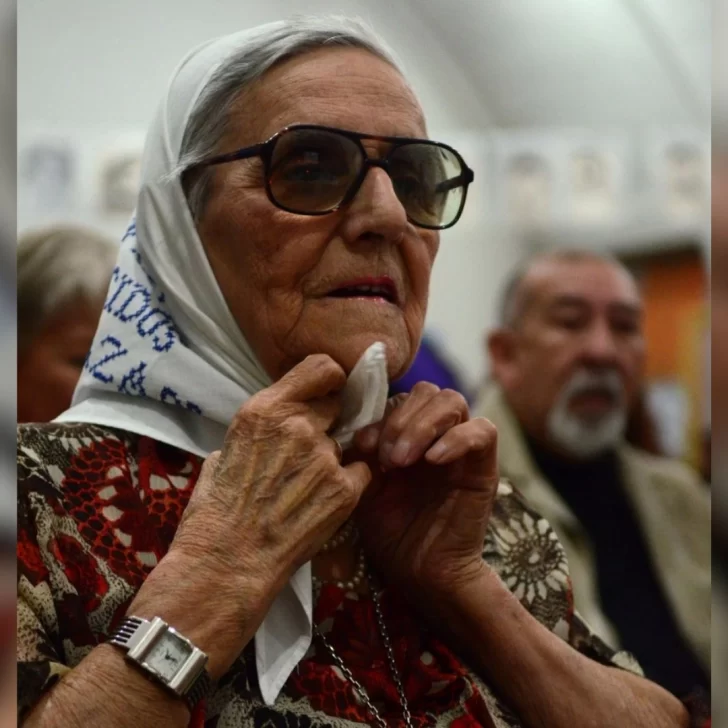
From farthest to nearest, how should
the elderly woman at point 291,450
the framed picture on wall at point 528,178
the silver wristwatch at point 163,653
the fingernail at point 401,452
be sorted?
1. the framed picture on wall at point 528,178
2. the fingernail at point 401,452
3. the elderly woman at point 291,450
4. the silver wristwatch at point 163,653

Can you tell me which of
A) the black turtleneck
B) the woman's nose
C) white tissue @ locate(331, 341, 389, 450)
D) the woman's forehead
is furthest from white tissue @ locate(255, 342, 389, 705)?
the black turtleneck

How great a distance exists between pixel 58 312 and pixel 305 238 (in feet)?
1.12

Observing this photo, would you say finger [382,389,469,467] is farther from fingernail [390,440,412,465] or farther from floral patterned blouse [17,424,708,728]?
floral patterned blouse [17,424,708,728]

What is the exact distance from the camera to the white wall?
1130 mm

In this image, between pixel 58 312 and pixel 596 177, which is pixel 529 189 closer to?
pixel 596 177

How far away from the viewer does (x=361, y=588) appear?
47.3 inches

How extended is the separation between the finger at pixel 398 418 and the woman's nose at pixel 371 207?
186 millimetres

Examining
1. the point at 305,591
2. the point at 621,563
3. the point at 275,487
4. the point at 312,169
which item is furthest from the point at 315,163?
the point at 621,563

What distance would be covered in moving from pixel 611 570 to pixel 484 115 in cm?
62

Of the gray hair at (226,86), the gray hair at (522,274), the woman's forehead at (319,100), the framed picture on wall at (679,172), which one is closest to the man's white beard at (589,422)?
the gray hair at (522,274)

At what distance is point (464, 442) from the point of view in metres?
1.15

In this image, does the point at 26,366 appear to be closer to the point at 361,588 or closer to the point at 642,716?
the point at 361,588

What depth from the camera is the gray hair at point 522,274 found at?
1.36 meters

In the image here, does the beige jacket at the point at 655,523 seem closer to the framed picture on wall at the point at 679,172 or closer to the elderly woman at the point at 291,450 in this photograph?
the elderly woman at the point at 291,450
